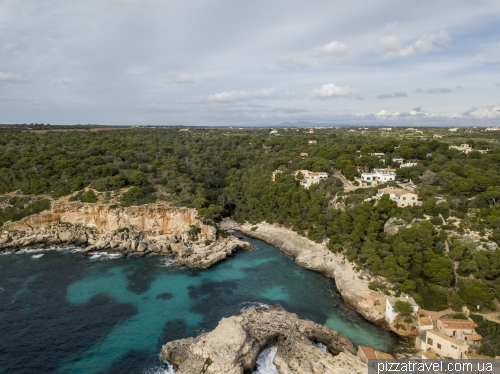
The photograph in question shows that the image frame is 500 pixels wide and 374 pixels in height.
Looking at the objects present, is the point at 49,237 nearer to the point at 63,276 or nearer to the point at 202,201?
the point at 63,276

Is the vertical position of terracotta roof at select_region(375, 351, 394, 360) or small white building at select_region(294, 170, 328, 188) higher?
small white building at select_region(294, 170, 328, 188)

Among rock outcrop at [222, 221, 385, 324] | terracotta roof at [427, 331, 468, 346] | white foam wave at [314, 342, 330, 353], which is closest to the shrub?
rock outcrop at [222, 221, 385, 324]

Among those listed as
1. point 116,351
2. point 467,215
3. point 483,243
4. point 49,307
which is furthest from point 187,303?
point 467,215

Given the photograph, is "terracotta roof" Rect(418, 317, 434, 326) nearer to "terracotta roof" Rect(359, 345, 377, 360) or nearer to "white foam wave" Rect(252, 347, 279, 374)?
"terracotta roof" Rect(359, 345, 377, 360)

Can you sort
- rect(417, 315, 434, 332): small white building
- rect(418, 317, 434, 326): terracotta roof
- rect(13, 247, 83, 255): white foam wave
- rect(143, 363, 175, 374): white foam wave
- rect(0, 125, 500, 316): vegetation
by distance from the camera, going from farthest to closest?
rect(13, 247, 83, 255): white foam wave
rect(0, 125, 500, 316): vegetation
rect(418, 317, 434, 326): terracotta roof
rect(417, 315, 434, 332): small white building
rect(143, 363, 175, 374): white foam wave

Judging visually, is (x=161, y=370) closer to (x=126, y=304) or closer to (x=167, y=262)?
(x=126, y=304)
